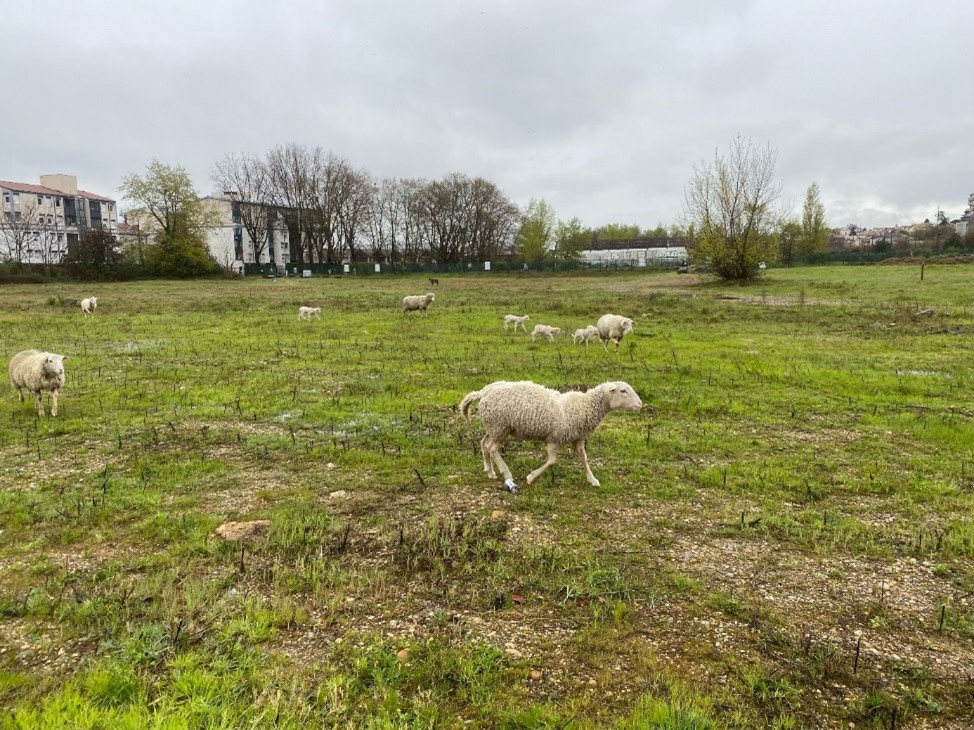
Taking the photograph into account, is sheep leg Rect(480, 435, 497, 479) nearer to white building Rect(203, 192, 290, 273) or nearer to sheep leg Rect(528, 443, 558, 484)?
sheep leg Rect(528, 443, 558, 484)

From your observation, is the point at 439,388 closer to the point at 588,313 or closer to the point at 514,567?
the point at 514,567

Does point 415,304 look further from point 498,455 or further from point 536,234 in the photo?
point 536,234

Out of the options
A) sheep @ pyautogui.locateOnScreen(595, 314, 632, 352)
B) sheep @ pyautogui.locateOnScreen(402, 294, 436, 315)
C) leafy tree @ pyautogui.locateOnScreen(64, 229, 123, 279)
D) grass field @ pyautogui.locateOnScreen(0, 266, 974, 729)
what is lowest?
grass field @ pyautogui.locateOnScreen(0, 266, 974, 729)

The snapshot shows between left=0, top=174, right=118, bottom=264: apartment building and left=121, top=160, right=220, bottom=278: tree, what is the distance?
1837 centimetres

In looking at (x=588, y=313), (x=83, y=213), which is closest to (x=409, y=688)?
(x=588, y=313)

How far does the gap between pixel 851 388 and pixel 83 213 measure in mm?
131225

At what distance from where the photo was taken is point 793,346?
706 inches

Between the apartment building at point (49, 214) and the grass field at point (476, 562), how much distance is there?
93690mm

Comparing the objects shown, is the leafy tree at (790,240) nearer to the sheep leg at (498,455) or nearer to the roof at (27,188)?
the sheep leg at (498,455)

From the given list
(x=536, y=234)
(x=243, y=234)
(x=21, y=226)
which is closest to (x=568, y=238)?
(x=536, y=234)

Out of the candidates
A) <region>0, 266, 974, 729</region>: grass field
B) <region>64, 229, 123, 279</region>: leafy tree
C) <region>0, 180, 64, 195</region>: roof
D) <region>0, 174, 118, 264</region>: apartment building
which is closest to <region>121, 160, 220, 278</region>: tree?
<region>64, 229, 123, 279</region>: leafy tree

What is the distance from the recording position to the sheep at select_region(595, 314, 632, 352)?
17969 millimetres

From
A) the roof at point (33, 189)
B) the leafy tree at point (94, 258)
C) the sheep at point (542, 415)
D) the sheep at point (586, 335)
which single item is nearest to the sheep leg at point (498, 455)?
the sheep at point (542, 415)

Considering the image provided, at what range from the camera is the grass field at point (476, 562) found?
3863mm
